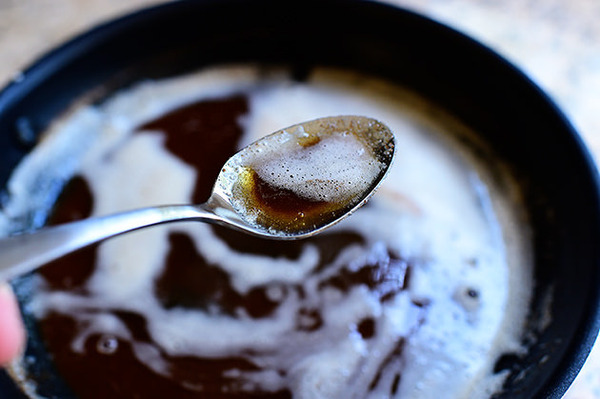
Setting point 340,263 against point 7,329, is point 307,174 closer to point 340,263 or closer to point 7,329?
point 340,263

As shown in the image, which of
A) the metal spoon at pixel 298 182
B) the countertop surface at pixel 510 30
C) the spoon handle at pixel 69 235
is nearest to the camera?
the spoon handle at pixel 69 235

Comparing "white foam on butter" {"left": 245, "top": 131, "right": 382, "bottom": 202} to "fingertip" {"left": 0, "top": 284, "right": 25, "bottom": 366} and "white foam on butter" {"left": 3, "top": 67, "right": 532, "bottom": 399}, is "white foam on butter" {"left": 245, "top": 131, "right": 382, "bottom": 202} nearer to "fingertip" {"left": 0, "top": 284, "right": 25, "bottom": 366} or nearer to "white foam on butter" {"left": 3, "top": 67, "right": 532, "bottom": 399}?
"white foam on butter" {"left": 3, "top": 67, "right": 532, "bottom": 399}

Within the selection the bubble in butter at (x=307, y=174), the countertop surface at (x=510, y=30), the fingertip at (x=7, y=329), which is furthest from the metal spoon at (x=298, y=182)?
the countertop surface at (x=510, y=30)

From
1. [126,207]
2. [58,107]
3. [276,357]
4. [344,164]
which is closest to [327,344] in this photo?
[276,357]

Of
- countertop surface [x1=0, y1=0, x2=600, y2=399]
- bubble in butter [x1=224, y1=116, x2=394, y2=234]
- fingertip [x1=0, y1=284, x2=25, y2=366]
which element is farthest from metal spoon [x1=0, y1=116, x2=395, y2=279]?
countertop surface [x1=0, y1=0, x2=600, y2=399]

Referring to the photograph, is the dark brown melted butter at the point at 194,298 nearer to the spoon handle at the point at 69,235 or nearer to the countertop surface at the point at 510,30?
the spoon handle at the point at 69,235

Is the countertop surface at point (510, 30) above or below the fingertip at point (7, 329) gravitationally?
above

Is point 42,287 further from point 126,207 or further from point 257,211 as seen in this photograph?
point 257,211
